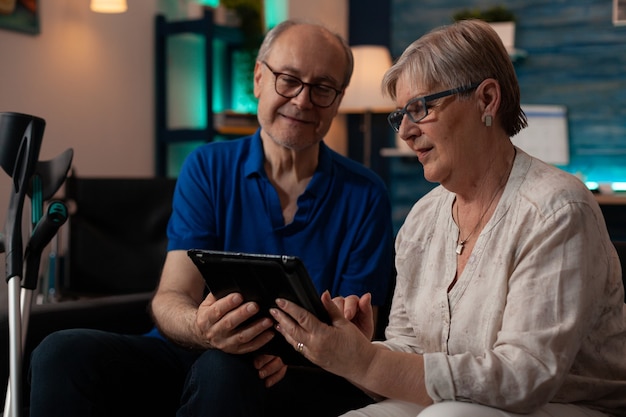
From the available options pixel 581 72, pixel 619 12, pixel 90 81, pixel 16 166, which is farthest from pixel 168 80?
pixel 16 166

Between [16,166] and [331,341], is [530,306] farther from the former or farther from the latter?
[16,166]

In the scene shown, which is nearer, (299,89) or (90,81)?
(299,89)

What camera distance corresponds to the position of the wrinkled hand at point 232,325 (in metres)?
1.40

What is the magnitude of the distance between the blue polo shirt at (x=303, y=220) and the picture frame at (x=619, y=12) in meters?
3.64

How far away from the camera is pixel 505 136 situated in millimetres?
1473

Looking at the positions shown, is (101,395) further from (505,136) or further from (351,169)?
(505,136)

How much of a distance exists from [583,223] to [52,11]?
3.19 metres

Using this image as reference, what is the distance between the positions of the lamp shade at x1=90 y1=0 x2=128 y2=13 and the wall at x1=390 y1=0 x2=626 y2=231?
2.54 metres

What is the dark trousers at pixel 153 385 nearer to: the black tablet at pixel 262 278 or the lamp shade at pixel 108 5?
the black tablet at pixel 262 278

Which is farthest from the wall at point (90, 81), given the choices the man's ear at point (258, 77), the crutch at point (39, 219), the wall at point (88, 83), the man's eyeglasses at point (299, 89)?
the crutch at point (39, 219)

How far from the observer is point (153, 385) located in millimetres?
1769

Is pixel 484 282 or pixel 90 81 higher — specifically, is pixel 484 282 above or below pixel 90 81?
below

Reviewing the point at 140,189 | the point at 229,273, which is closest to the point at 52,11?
the point at 140,189

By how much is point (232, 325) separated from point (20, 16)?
2.75 m
